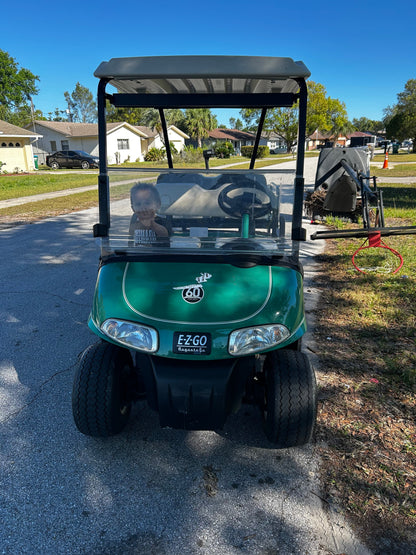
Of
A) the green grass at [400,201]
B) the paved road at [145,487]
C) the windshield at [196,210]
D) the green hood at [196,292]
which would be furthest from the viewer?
the green grass at [400,201]

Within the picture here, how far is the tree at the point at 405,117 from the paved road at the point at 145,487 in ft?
172

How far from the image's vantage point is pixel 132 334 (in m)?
2.08

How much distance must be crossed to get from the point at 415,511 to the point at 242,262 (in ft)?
4.70

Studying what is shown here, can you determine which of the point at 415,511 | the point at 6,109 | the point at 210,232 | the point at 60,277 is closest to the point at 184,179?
the point at 210,232

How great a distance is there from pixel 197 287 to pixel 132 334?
403 mm

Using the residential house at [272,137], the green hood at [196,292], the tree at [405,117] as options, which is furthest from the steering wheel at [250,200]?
the tree at [405,117]

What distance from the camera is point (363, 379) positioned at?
9.95 ft

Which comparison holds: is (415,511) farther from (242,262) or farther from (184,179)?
(184,179)

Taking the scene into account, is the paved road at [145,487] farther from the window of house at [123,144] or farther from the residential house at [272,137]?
the window of house at [123,144]

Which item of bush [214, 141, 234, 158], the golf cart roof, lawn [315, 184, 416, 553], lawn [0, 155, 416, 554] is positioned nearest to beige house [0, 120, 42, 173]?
bush [214, 141, 234, 158]

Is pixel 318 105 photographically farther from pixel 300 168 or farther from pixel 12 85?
pixel 300 168

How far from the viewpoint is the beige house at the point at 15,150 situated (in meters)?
27.0

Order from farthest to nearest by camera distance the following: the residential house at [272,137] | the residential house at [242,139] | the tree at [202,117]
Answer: the residential house at [272,137] → the residential house at [242,139] → the tree at [202,117]

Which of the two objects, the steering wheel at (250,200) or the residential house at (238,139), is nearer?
the steering wheel at (250,200)
